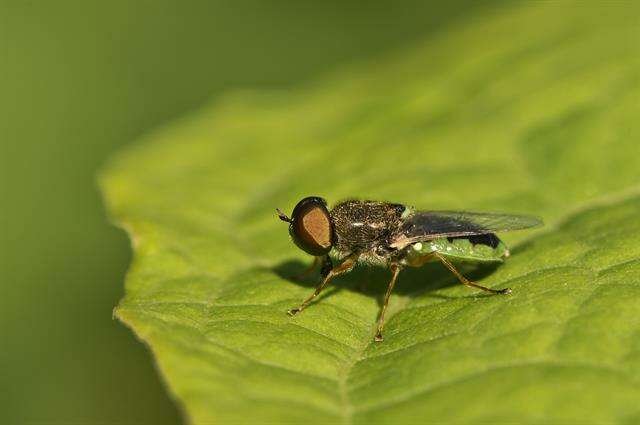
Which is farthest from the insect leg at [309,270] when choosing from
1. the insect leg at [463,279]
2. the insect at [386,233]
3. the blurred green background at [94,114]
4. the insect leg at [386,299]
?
the blurred green background at [94,114]

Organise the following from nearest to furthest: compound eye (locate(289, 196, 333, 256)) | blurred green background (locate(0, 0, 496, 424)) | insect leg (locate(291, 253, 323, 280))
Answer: compound eye (locate(289, 196, 333, 256)), insect leg (locate(291, 253, 323, 280)), blurred green background (locate(0, 0, 496, 424))

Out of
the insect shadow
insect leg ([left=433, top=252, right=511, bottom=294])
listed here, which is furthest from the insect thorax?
insect leg ([left=433, top=252, right=511, bottom=294])

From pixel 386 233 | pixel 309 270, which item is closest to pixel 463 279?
pixel 386 233

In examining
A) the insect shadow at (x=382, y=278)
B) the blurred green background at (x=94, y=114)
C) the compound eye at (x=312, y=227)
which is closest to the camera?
the insect shadow at (x=382, y=278)

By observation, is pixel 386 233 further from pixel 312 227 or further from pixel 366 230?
pixel 312 227

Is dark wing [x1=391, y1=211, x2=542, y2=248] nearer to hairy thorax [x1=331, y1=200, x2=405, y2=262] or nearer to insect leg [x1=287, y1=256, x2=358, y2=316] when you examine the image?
hairy thorax [x1=331, y1=200, x2=405, y2=262]

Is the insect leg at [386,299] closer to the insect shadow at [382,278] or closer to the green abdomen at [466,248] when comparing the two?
the insect shadow at [382,278]
